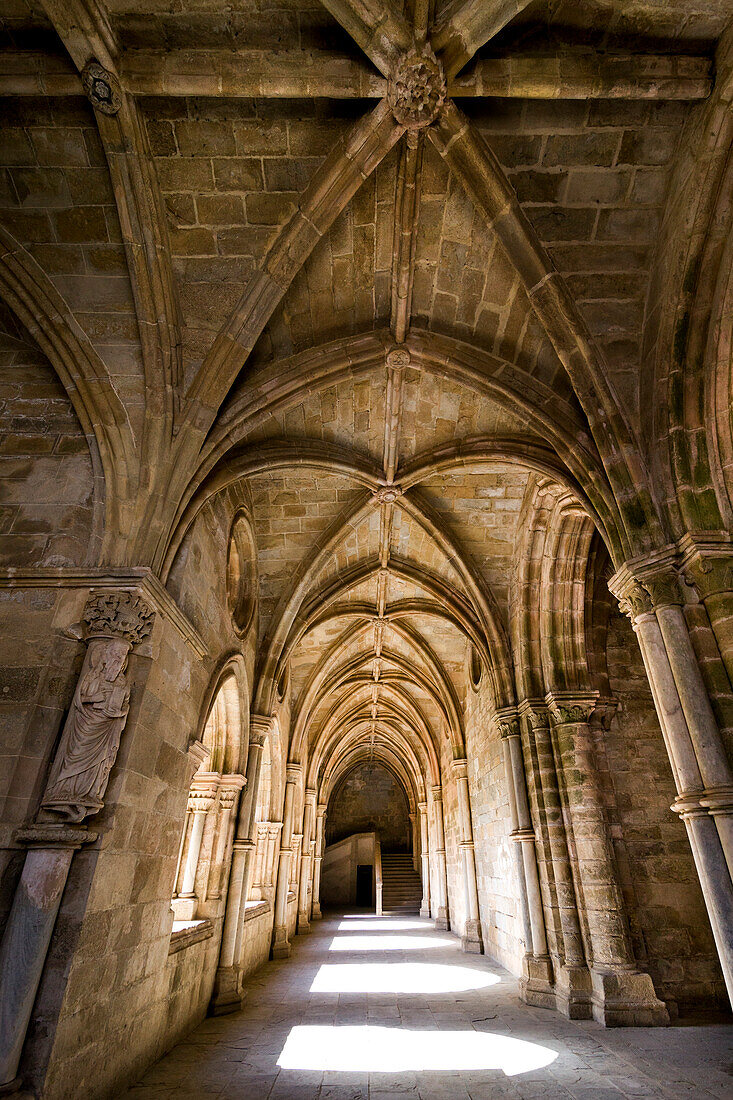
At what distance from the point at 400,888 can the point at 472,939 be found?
11232 millimetres

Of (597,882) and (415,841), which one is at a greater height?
(415,841)

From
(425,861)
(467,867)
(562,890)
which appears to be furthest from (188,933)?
(425,861)

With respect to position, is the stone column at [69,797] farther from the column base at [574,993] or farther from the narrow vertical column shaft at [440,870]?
the narrow vertical column shaft at [440,870]

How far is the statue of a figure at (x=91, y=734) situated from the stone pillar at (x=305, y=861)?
1194 cm

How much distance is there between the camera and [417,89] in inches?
161

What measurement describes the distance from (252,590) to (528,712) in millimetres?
4155

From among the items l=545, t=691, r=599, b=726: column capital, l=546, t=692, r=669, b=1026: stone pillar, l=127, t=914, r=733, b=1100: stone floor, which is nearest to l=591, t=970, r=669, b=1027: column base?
l=546, t=692, r=669, b=1026: stone pillar

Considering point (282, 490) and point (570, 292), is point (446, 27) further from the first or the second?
point (282, 490)

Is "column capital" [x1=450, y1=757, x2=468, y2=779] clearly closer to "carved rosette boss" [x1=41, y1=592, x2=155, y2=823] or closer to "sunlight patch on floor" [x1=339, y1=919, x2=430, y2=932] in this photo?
"sunlight patch on floor" [x1=339, y1=919, x2=430, y2=932]

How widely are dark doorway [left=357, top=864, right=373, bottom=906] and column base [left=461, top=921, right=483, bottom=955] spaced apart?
1463 centimetres

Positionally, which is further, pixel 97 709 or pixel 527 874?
pixel 527 874

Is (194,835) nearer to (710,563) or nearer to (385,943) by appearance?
(710,563)

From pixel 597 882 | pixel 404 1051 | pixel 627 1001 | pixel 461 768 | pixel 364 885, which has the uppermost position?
pixel 461 768

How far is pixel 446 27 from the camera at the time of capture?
3822 mm
